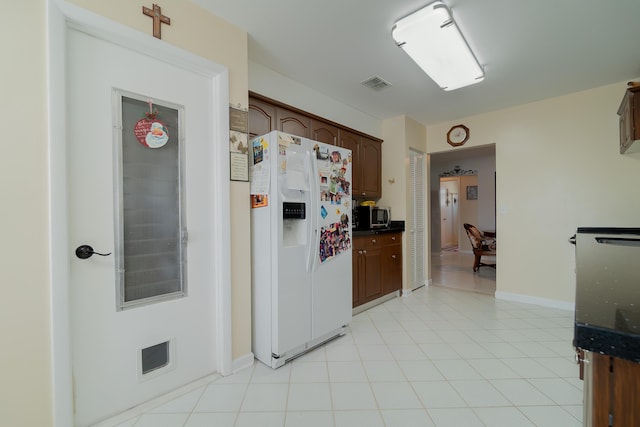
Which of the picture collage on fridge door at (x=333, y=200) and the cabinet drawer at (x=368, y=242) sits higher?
the picture collage on fridge door at (x=333, y=200)

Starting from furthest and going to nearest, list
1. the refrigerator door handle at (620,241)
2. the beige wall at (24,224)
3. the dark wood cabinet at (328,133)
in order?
1. the dark wood cabinet at (328,133)
2. the beige wall at (24,224)
3. the refrigerator door handle at (620,241)

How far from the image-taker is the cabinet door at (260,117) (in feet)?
7.43

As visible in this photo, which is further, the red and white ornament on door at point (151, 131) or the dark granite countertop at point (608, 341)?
the red and white ornament on door at point (151, 131)

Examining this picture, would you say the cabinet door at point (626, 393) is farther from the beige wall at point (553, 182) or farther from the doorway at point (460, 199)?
the doorway at point (460, 199)

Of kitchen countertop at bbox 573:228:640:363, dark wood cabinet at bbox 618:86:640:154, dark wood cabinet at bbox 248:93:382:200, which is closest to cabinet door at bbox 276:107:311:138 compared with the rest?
dark wood cabinet at bbox 248:93:382:200

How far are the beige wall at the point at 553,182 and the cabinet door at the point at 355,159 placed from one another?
1739mm

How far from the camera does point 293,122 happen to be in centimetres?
261

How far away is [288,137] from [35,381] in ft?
6.21

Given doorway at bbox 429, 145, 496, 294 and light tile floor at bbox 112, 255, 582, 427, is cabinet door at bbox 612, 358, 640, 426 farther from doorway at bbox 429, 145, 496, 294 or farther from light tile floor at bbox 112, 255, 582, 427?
doorway at bbox 429, 145, 496, 294

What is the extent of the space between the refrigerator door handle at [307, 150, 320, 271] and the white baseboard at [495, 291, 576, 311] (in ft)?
9.64

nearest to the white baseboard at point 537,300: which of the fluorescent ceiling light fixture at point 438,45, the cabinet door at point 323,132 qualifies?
the fluorescent ceiling light fixture at point 438,45

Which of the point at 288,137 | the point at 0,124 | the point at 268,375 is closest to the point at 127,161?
the point at 0,124

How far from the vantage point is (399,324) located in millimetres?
2682

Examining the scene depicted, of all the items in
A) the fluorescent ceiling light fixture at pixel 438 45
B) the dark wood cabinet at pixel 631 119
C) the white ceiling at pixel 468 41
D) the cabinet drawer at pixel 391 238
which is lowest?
the cabinet drawer at pixel 391 238
